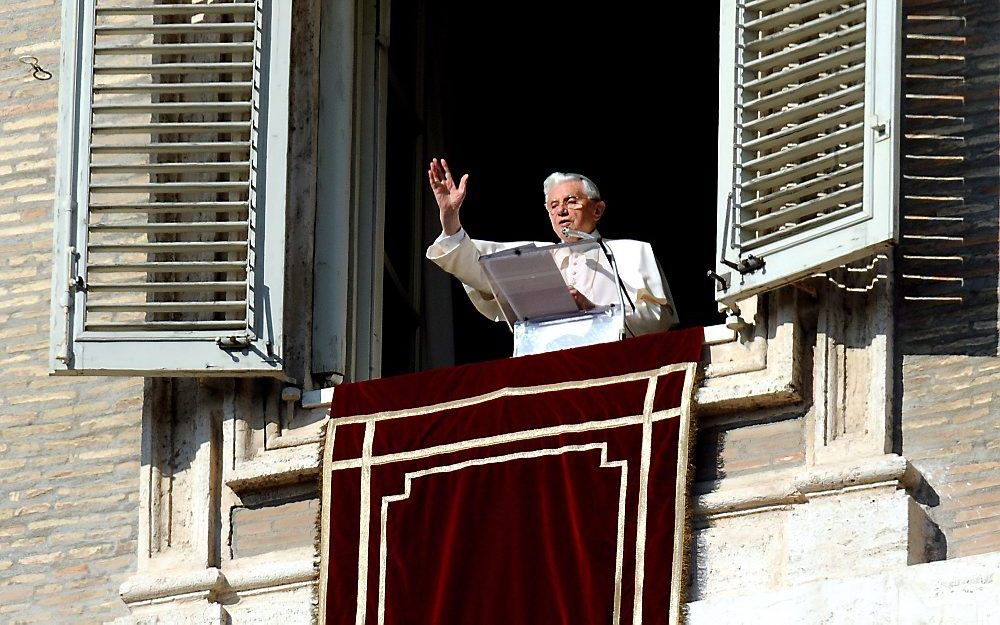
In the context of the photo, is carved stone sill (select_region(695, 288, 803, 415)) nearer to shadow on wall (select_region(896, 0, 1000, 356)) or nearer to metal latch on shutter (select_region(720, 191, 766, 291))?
metal latch on shutter (select_region(720, 191, 766, 291))

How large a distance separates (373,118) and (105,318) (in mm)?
1216

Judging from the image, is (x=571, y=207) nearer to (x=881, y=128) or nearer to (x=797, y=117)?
(x=797, y=117)

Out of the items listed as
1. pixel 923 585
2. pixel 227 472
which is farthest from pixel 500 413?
pixel 923 585

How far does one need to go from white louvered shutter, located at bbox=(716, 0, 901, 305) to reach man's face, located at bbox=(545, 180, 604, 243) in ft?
3.48

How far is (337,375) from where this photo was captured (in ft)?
32.6

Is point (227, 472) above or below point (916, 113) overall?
below

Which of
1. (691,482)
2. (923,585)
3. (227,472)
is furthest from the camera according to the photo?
(227,472)

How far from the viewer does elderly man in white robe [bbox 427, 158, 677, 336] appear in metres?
9.89

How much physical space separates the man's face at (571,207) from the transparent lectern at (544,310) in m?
0.54

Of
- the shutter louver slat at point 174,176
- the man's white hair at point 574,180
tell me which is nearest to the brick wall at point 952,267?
the man's white hair at point 574,180

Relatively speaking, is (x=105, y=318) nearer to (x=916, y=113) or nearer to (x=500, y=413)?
(x=500, y=413)

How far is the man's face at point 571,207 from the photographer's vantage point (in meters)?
10.4

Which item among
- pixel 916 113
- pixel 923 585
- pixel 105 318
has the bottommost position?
pixel 923 585

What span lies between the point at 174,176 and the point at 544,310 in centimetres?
126
